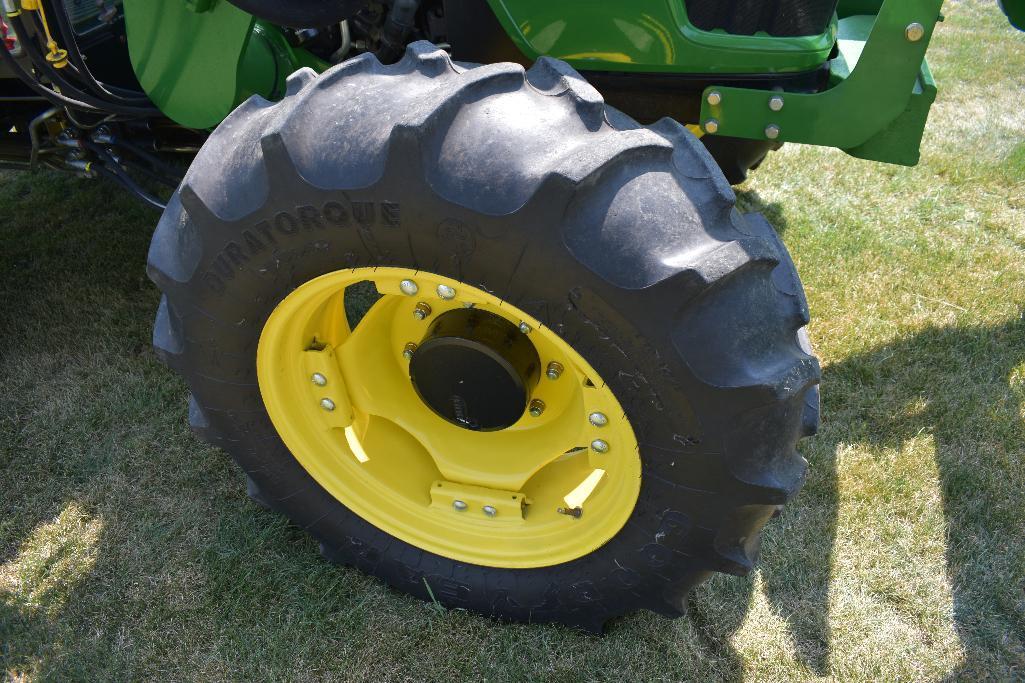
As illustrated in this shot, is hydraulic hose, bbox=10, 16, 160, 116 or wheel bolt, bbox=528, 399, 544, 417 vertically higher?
hydraulic hose, bbox=10, 16, 160, 116

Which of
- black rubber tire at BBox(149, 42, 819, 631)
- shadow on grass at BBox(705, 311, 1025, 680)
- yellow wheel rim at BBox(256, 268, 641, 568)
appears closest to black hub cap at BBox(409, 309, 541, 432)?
yellow wheel rim at BBox(256, 268, 641, 568)

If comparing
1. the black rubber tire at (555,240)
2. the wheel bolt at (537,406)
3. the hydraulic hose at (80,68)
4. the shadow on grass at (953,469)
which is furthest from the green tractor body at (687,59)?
the shadow on grass at (953,469)

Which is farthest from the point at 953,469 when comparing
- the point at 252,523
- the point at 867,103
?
the point at 252,523

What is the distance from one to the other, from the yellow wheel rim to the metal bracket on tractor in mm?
617

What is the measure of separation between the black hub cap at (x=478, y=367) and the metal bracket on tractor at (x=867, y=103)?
24.5 inches

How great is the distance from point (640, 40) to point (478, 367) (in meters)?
0.71

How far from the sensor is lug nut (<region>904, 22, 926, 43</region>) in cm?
159

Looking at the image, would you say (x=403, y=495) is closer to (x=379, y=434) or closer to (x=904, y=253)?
(x=379, y=434)

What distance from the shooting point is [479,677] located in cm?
179

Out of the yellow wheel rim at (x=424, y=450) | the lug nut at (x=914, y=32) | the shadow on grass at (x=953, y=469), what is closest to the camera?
the lug nut at (x=914, y=32)

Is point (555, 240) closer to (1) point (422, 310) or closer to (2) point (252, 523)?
(1) point (422, 310)

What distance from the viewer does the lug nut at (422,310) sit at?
1.81 m

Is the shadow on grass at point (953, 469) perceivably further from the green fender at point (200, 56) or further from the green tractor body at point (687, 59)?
the green fender at point (200, 56)

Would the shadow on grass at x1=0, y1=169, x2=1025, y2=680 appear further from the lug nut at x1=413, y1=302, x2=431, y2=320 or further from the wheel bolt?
the lug nut at x1=413, y1=302, x2=431, y2=320
